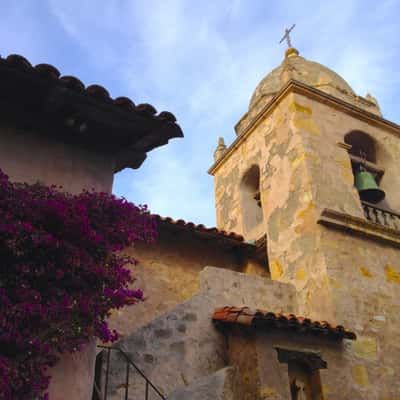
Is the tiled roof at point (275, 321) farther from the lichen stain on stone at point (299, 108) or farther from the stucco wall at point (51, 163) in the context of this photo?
the lichen stain on stone at point (299, 108)

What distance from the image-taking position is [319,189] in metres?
9.20

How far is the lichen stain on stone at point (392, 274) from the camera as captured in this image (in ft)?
28.6

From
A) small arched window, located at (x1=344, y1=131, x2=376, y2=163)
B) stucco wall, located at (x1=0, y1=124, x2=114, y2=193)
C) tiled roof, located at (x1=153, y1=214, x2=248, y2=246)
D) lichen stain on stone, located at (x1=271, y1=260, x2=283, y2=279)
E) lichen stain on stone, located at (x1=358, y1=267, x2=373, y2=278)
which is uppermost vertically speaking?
small arched window, located at (x1=344, y1=131, x2=376, y2=163)

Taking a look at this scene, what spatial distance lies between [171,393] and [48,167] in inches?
110

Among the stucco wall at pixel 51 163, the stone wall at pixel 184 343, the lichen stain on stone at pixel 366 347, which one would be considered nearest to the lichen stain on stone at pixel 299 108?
the stone wall at pixel 184 343

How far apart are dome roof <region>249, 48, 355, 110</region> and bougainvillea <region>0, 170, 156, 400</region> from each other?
8.50 meters

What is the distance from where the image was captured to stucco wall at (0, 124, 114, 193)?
4.65 meters

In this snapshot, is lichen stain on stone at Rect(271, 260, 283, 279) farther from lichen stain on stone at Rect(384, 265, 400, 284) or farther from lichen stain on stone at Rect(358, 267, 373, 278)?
lichen stain on stone at Rect(384, 265, 400, 284)

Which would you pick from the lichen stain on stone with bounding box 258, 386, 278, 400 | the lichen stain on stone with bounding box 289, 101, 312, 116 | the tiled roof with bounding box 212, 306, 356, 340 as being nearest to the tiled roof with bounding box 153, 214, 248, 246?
the tiled roof with bounding box 212, 306, 356, 340

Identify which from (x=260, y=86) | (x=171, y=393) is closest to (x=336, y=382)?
(x=171, y=393)

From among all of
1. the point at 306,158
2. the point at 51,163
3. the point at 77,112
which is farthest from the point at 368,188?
the point at 51,163

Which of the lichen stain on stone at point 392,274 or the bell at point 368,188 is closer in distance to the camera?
the lichen stain on stone at point 392,274

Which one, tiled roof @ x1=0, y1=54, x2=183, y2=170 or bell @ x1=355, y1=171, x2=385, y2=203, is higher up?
bell @ x1=355, y1=171, x2=385, y2=203

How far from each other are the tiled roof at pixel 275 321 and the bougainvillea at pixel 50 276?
230cm
